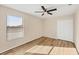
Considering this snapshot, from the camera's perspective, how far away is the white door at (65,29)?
6.64ft

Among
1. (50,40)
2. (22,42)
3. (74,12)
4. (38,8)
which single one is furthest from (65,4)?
(22,42)

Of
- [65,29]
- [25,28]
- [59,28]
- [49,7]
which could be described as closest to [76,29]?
[65,29]

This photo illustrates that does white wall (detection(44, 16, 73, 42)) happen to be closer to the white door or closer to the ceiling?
the white door

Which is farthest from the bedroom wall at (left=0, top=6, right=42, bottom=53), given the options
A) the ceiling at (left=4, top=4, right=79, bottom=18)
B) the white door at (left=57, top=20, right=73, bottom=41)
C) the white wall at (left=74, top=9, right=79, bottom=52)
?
the white wall at (left=74, top=9, right=79, bottom=52)

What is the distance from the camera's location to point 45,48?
2.02 m

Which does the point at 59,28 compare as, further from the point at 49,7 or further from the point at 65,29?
the point at 49,7

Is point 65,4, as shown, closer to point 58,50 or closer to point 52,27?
point 52,27

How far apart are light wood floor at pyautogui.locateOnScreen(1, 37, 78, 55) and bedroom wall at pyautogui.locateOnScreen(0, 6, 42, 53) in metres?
0.09

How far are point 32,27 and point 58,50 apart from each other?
2.27 feet

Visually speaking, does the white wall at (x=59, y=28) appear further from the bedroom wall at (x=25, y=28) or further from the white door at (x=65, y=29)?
the bedroom wall at (x=25, y=28)

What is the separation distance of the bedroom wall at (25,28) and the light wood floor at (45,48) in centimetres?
9

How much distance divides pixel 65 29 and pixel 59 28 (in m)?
0.12

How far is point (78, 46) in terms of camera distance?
212 cm

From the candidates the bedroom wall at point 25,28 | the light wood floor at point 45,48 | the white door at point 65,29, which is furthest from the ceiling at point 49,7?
the light wood floor at point 45,48
